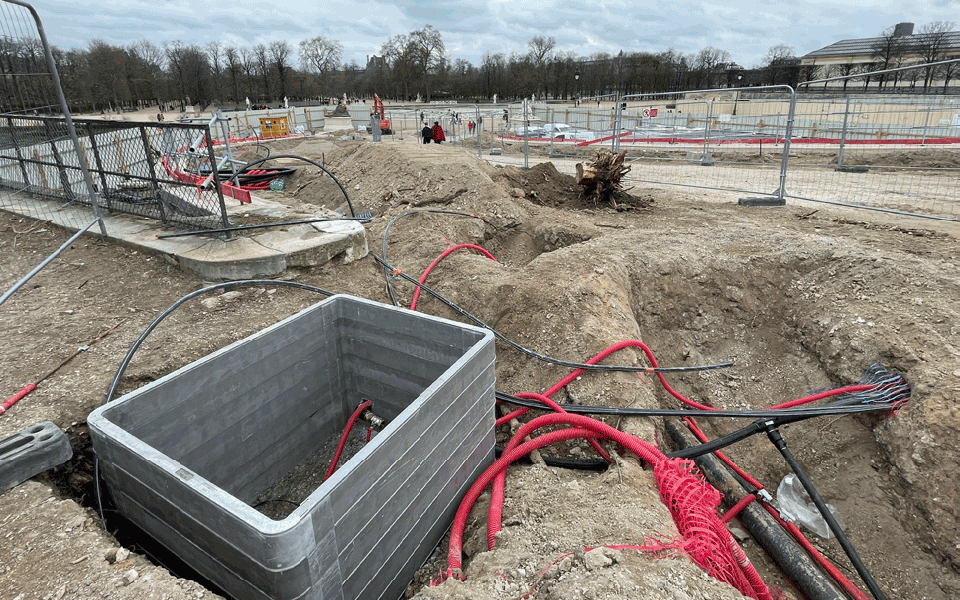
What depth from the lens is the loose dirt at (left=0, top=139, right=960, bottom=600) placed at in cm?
222

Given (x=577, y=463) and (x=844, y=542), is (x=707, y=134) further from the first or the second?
(x=577, y=463)

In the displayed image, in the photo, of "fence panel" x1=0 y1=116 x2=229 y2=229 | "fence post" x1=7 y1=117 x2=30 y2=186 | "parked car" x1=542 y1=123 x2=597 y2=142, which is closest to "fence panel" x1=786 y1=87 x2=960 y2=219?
"parked car" x1=542 y1=123 x2=597 y2=142

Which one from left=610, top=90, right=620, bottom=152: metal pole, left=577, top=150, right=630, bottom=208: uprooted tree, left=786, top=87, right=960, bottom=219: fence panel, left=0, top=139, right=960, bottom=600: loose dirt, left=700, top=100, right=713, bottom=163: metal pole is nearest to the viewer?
left=0, top=139, right=960, bottom=600: loose dirt

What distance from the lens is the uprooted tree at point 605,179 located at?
29.7 ft

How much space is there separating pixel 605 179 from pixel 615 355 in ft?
18.8

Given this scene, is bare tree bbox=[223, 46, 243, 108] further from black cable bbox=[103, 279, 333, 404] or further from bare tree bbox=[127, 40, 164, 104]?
black cable bbox=[103, 279, 333, 404]

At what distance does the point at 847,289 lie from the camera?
4902 millimetres

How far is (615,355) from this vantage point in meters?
4.12

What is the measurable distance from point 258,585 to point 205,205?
5.44m

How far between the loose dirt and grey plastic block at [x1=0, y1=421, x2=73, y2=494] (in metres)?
0.08

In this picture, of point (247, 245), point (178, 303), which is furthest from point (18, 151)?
point (178, 303)

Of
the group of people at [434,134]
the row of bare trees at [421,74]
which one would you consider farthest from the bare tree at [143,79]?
the group of people at [434,134]

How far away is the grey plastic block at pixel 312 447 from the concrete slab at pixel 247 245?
1.42 m

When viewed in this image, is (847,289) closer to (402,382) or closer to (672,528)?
(672,528)
